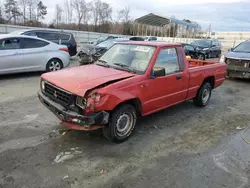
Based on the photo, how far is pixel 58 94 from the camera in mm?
3684

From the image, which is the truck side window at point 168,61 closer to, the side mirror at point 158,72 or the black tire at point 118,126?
the side mirror at point 158,72

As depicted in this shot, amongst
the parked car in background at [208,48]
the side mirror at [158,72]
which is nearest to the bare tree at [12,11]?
the parked car in background at [208,48]

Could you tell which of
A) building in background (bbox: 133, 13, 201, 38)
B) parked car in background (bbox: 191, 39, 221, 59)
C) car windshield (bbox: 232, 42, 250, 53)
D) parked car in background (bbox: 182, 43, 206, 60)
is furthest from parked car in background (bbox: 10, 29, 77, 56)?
building in background (bbox: 133, 13, 201, 38)

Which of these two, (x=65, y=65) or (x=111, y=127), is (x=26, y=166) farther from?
(x=65, y=65)

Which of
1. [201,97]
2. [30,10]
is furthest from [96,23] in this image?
[201,97]

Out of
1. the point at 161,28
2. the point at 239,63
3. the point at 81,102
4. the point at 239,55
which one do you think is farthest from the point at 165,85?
the point at 161,28

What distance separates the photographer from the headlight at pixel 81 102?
331cm

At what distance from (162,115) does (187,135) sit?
3.39 feet

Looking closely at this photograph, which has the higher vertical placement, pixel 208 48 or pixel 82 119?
pixel 208 48

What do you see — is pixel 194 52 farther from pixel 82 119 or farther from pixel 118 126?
pixel 82 119

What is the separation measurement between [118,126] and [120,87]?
2.30 ft

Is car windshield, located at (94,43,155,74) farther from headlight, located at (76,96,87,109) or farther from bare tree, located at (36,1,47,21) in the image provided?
bare tree, located at (36,1,47,21)

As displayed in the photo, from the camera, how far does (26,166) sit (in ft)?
10.2

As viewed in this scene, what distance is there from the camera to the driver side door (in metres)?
4.10
